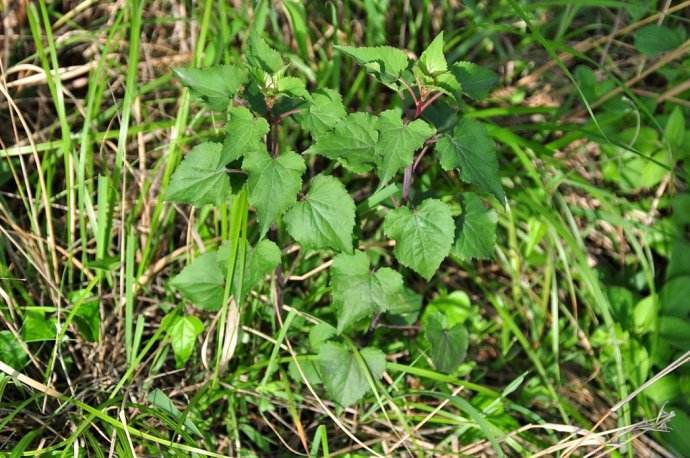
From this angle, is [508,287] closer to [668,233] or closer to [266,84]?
[668,233]

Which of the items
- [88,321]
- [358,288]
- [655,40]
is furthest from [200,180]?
[655,40]

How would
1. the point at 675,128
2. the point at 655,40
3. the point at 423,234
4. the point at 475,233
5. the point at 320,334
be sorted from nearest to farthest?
the point at 423,234 → the point at 475,233 → the point at 320,334 → the point at 655,40 → the point at 675,128

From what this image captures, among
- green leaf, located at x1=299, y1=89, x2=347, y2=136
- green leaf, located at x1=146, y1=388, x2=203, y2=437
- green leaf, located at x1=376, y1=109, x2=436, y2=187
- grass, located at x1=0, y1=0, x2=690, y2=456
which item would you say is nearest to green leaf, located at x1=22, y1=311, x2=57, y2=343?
grass, located at x1=0, y1=0, x2=690, y2=456

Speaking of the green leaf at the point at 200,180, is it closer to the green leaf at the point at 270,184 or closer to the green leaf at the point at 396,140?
the green leaf at the point at 270,184

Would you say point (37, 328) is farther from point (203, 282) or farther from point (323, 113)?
point (323, 113)

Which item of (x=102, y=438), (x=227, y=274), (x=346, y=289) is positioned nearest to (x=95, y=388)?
(x=102, y=438)

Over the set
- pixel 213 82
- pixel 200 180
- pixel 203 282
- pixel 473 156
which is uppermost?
pixel 213 82

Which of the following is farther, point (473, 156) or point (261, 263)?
point (261, 263)
